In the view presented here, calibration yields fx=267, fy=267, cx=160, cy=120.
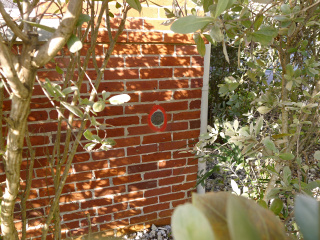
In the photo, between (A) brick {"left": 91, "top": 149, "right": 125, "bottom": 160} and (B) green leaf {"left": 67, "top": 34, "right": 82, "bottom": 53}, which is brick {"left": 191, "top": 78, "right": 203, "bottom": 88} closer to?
(A) brick {"left": 91, "top": 149, "right": 125, "bottom": 160}

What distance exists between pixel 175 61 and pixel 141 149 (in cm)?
74

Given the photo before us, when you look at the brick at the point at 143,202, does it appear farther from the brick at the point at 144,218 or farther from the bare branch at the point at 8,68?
the bare branch at the point at 8,68

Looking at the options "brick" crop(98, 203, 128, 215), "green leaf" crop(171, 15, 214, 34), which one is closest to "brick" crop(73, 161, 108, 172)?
"brick" crop(98, 203, 128, 215)

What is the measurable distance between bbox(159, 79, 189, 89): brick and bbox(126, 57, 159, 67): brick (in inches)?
6.1

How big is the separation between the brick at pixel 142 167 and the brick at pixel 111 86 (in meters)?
0.65

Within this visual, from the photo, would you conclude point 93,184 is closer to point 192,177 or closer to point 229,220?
point 192,177

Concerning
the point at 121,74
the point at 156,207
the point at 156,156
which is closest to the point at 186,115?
the point at 156,156

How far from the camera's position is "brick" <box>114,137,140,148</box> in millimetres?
2049

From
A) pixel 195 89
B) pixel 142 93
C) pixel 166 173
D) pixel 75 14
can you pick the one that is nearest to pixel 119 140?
pixel 142 93

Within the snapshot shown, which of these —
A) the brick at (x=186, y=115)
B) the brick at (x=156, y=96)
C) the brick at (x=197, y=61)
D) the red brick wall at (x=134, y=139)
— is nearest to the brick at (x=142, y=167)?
the red brick wall at (x=134, y=139)

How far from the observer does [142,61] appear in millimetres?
1965

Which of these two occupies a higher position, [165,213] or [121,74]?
[121,74]

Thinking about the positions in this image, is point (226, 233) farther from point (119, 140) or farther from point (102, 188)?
point (102, 188)

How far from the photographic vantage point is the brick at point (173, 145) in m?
Result: 2.20
